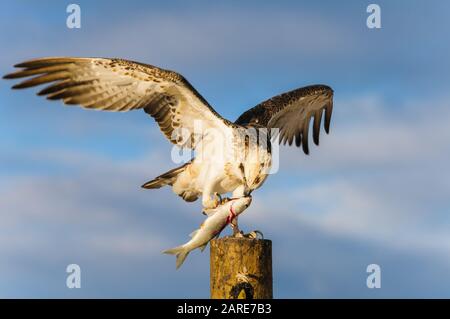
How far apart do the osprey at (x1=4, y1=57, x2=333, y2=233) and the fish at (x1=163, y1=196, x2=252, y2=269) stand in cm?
31

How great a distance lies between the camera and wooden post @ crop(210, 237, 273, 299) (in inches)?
388

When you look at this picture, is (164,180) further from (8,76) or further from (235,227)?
(8,76)

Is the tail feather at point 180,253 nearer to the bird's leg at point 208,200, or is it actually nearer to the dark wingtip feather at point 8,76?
the bird's leg at point 208,200

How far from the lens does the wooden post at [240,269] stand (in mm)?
9852

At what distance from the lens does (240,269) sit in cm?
988

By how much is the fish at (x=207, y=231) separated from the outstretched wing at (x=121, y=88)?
1429mm

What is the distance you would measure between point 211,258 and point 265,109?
3.94 metres

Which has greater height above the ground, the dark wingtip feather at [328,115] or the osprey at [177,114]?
the dark wingtip feather at [328,115]

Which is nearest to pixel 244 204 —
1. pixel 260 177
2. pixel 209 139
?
pixel 260 177

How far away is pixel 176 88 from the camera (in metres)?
11.1

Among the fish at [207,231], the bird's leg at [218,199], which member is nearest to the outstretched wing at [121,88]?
the bird's leg at [218,199]
